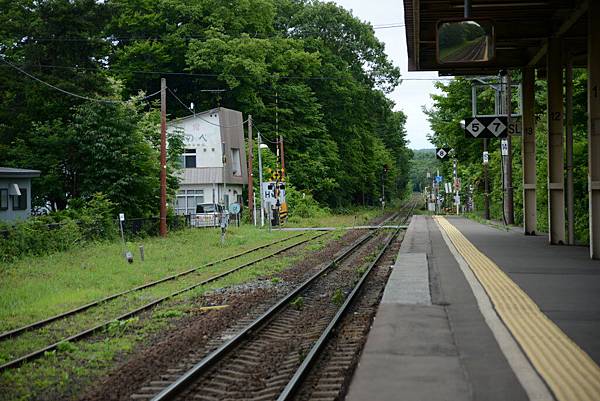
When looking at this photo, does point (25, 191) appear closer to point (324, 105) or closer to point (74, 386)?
point (74, 386)

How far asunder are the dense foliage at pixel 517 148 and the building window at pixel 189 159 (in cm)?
1578

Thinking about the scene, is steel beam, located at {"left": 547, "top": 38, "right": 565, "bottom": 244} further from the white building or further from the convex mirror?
the white building

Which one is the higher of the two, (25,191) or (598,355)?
(25,191)

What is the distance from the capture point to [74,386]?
749cm

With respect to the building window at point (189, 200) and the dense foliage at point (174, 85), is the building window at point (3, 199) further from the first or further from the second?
the building window at point (189, 200)

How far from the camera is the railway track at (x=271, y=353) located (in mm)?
7027

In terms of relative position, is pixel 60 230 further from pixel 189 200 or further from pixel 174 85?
pixel 174 85

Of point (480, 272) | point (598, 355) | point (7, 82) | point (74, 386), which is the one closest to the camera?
point (598, 355)

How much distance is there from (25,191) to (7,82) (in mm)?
5072

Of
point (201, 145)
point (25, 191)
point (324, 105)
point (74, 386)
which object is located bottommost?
point (74, 386)

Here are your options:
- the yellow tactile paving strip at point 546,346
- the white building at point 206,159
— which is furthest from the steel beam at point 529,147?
the white building at point 206,159

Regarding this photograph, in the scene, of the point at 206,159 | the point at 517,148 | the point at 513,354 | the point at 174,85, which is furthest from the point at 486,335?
the point at 174,85

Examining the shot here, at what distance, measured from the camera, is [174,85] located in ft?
177

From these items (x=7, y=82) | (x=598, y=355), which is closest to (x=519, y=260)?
(x=598, y=355)
